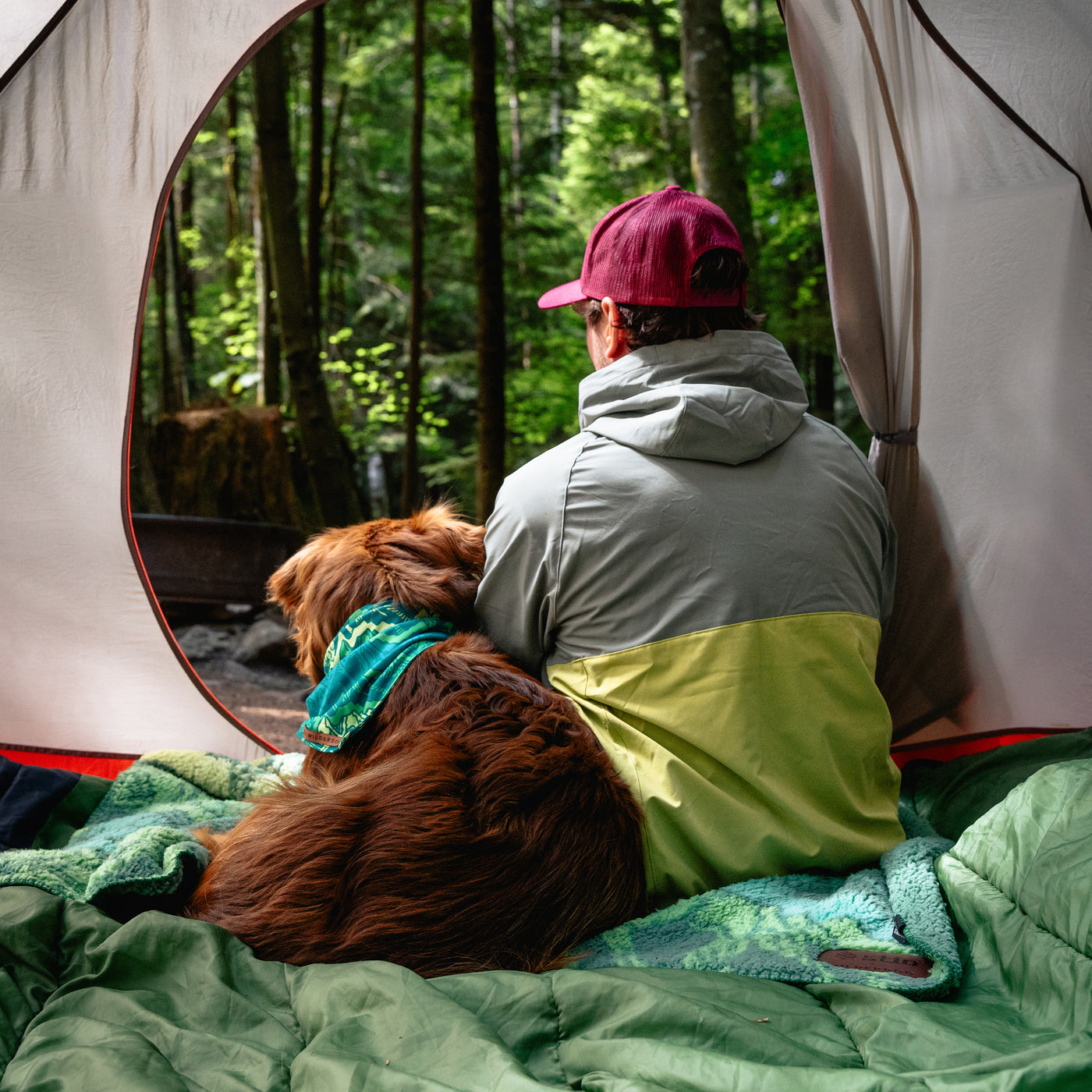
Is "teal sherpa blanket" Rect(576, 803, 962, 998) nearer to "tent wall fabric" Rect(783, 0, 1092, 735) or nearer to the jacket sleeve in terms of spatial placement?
the jacket sleeve

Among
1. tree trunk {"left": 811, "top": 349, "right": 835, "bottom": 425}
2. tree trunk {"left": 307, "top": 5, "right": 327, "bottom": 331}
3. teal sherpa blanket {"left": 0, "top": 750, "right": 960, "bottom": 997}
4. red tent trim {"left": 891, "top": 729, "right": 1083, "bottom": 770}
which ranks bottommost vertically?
red tent trim {"left": 891, "top": 729, "right": 1083, "bottom": 770}

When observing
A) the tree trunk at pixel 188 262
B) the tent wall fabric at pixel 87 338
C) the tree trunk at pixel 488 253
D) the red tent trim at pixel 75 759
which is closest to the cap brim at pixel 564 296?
the tent wall fabric at pixel 87 338

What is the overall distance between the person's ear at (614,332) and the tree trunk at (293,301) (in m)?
3.89

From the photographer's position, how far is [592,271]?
6.44 ft

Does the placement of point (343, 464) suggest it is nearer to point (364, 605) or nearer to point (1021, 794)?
point (364, 605)

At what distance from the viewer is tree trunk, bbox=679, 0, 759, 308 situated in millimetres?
4844

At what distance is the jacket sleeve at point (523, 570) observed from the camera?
5.84 ft

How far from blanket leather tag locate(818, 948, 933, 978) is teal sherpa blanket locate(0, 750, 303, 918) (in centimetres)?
106

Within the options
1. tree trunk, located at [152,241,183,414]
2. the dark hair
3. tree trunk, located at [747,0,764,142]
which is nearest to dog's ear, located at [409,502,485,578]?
the dark hair

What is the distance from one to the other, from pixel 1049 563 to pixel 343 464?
4205 mm

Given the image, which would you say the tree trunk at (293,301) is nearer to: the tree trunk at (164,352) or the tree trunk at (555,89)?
the tree trunk at (164,352)

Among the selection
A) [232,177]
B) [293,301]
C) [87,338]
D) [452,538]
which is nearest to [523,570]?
[452,538]

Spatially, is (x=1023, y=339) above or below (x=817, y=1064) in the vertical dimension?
above

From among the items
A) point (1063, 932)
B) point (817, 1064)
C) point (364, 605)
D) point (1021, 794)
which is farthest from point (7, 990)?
point (1021, 794)
